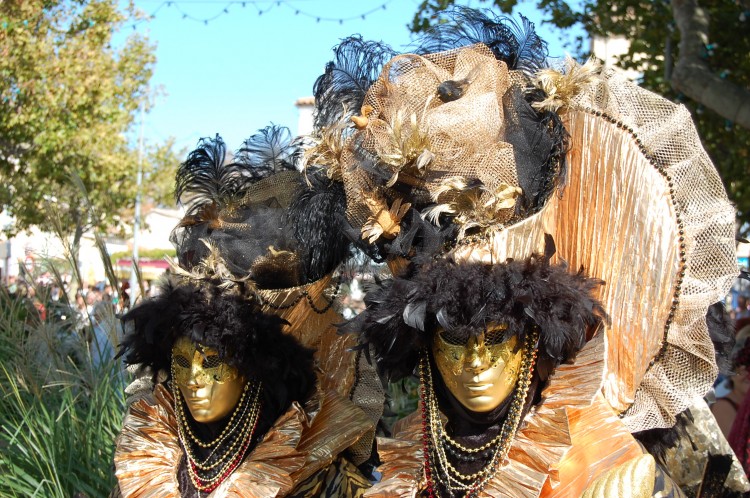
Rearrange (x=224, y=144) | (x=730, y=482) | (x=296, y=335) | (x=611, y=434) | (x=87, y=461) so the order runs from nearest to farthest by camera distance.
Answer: (x=611, y=434), (x=730, y=482), (x=296, y=335), (x=224, y=144), (x=87, y=461)

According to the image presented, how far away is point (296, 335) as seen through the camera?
3414 mm

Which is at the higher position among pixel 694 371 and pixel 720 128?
pixel 694 371

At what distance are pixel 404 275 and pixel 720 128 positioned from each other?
4.92 meters

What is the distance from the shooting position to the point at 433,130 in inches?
107

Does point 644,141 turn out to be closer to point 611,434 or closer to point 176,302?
point 611,434

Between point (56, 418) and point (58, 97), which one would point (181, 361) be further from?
point (58, 97)

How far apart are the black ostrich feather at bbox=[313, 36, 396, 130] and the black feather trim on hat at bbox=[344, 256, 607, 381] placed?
91 centimetres

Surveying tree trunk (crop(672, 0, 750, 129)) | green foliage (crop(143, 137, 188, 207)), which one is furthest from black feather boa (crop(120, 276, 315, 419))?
green foliage (crop(143, 137, 188, 207))

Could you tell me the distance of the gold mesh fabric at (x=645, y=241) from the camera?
261 centimetres

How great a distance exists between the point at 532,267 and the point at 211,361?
1.26 m

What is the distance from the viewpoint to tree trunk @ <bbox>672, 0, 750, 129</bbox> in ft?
16.3

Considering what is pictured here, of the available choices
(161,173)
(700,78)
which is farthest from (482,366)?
(161,173)

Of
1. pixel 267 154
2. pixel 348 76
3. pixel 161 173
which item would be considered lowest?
pixel 161 173

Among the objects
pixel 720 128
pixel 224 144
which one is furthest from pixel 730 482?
pixel 720 128
